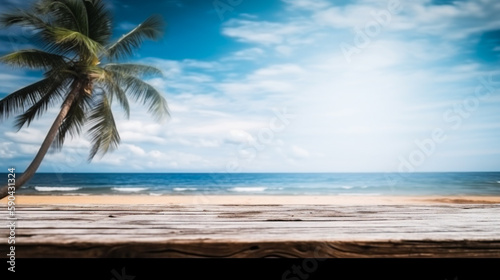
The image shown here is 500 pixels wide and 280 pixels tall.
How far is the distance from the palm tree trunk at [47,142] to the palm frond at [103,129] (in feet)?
2.32

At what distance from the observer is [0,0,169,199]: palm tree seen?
8180mm

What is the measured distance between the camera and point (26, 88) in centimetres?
847

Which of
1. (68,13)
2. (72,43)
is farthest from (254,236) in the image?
(68,13)

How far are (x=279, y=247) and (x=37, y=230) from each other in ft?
3.49

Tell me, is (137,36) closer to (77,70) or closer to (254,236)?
(77,70)

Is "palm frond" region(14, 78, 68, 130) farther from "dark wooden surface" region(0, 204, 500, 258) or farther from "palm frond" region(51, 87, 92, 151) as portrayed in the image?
"dark wooden surface" region(0, 204, 500, 258)

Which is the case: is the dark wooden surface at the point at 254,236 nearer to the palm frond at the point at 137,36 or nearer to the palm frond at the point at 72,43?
the palm frond at the point at 72,43

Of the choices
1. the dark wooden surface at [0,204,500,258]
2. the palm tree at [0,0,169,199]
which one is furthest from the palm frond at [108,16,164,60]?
the dark wooden surface at [0,204,500,258]

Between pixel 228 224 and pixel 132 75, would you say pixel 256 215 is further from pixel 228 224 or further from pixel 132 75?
pixel 132 75

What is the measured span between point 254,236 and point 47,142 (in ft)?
27.9

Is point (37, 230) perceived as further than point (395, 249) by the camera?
Yes

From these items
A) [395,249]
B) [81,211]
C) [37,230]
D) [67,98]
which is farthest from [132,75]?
[395,249]
